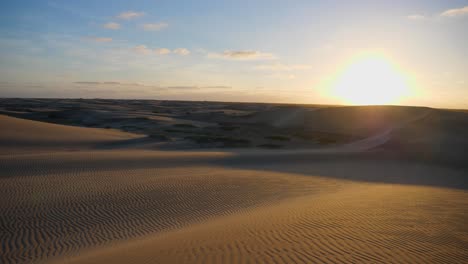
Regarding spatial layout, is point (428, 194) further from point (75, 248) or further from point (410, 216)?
point (75, 248)

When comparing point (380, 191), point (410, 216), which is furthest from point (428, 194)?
point (410, 216)

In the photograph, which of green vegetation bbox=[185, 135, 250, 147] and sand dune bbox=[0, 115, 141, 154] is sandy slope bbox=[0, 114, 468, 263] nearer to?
sand dune bbox=[0, 115, 141, 154]

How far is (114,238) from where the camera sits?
8297mm

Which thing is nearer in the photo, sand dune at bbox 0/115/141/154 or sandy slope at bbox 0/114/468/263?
sandy slope at bbox 0/114/468/263

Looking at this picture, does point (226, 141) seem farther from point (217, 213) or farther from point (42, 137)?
point (217, 213)

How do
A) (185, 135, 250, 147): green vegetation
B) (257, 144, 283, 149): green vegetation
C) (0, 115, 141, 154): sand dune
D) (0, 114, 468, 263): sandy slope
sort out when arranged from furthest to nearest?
(185, 135, 250, 147): green vegetation
(257, 144, 283, 149): green vegetation
(0, 115, 141, 154): sand dune
(0, 114, 468, 263): sandy slope

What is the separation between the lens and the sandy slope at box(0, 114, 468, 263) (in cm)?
636

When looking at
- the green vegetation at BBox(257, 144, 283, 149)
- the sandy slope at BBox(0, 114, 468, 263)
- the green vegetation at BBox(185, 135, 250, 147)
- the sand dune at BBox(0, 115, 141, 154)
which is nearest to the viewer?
the sandy slope at BBox(0, 114, 468, 263)

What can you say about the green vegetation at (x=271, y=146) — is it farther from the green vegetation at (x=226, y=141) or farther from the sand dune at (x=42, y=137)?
the sand dune at (x=42, y=137)

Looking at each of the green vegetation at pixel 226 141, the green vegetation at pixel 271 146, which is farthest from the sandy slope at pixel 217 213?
the green vegetation at pixel 226 141

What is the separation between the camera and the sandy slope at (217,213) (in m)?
6.36

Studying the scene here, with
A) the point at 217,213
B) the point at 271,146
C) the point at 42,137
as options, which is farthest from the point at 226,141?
the point at 217,213

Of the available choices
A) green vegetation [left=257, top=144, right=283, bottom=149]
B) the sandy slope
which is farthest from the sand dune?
green vegetation [left=257, top=144, right=283, bottom=149]

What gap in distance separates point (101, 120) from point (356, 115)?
125 feet
